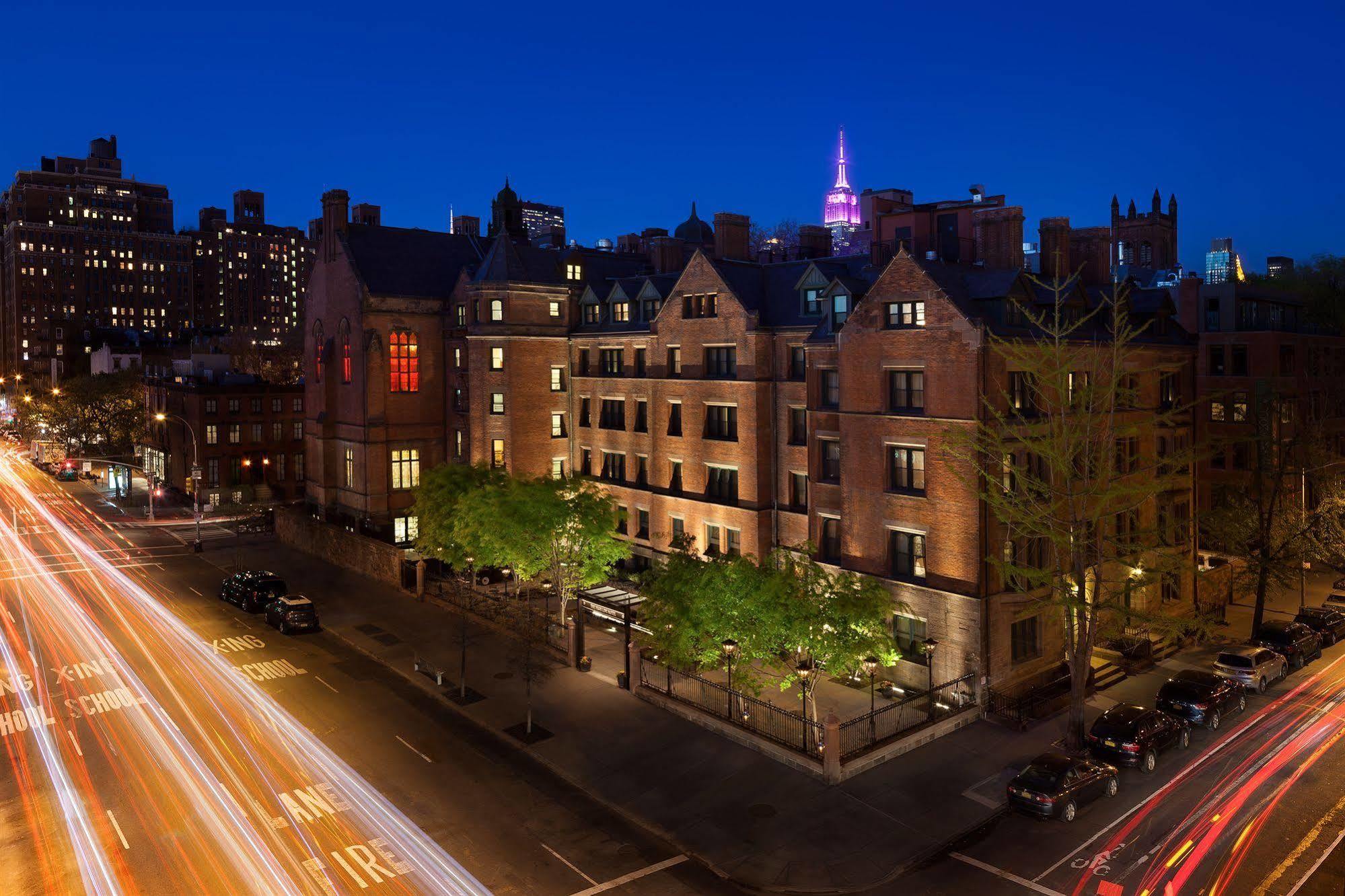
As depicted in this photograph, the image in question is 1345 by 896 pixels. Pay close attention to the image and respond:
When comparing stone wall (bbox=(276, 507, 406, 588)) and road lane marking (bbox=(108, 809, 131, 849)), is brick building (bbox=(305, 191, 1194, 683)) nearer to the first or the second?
stone wall (bbox=(276, 507, 406, 588))

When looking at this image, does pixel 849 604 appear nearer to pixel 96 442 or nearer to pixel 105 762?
pixel 105 762

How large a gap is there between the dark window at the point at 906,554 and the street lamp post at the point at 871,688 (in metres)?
3.94

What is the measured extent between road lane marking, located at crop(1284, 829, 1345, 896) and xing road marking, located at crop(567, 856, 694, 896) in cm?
1490

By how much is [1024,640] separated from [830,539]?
9.28m

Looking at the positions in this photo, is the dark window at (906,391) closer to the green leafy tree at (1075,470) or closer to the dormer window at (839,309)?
the green leafy tree at (1075,470)

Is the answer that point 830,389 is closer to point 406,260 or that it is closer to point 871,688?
point 871,688

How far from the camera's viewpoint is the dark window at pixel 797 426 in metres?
45.6

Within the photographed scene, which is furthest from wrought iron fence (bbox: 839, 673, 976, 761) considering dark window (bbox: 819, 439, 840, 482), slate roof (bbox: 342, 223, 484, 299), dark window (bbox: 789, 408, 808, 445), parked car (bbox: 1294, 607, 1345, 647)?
slate roof (bbox: 342, 223, 484, 299)

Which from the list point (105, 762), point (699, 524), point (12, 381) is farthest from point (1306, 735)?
point (12, 381)

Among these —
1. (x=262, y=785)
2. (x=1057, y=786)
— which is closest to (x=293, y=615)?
(x=262, y=785)

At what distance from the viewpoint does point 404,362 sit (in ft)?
209

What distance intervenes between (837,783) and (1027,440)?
43.2ft

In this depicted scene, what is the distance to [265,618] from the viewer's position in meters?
46.9

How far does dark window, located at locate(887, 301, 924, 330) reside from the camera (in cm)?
3666
